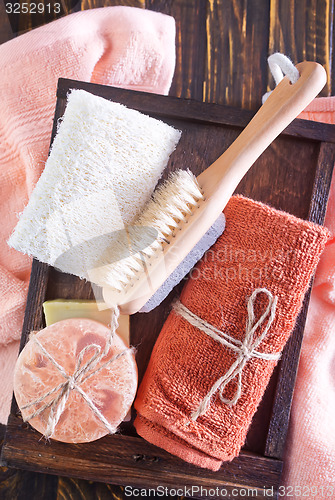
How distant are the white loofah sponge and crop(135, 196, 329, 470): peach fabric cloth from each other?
0.43ft

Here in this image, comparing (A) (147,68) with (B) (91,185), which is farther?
(A) (147,68)

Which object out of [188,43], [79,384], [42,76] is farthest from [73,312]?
[188,43]

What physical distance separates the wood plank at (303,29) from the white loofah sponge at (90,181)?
28 cm

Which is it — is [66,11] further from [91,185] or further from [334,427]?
[334,427]

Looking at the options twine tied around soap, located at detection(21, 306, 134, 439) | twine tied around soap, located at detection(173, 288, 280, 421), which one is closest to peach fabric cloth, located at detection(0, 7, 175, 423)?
twine tied around soap, located at detection(21, 306, 134, 439)

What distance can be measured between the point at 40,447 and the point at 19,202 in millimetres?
317

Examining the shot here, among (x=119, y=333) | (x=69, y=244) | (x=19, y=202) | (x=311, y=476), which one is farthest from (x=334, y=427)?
(x=19, y=202)

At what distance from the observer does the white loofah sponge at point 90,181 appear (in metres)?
0.49

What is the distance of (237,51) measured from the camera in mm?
661

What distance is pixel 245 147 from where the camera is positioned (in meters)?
0.48

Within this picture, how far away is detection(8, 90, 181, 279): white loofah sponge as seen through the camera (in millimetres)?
490

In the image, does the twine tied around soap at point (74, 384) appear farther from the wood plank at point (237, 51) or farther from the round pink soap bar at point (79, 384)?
the wood plank at point (237, 51)

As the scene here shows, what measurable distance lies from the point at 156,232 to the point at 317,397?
31 centimetres

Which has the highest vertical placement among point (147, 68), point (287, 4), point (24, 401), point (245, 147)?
point (287, 4)
